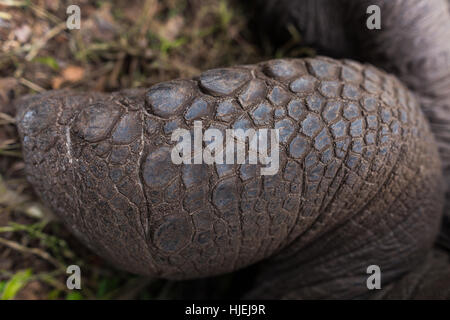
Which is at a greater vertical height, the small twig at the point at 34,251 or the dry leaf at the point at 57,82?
the dry leaf at the point at 57,82

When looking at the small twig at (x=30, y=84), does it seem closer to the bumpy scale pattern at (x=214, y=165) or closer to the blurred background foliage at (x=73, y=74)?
the blurred background foliage at (x=73, y=74)

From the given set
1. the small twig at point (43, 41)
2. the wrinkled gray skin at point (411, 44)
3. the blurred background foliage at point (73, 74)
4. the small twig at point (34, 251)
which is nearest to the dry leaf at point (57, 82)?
the blurred background foliage at point (73, 74)

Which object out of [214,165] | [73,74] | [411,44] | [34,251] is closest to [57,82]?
[73,74]

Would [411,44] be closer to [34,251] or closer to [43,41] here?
[43,41]

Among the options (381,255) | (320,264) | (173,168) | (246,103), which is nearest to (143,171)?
(173,168)

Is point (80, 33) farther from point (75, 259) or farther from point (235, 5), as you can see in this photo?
point (75, 259)

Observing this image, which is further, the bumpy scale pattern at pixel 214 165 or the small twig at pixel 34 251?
the small twig at pixel 34 251

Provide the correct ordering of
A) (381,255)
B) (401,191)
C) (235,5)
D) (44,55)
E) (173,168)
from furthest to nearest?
(235,5) < (44,55) < (381,255) < (401,191) < (173,168)
